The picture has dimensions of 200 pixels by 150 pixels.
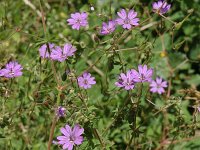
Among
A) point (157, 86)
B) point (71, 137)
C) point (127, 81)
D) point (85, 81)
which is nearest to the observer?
Result: point (71, 137)

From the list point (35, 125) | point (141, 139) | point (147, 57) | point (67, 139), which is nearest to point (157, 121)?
→ point (141, 139)

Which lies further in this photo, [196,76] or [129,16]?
[196,76]

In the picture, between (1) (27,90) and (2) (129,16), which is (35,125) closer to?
(1) (27,90)

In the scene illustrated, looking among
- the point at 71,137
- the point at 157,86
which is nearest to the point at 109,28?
the point at 71,137

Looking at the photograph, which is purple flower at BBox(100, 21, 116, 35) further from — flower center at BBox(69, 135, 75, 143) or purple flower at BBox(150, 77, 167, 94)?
purple flower at BBox(150, 77, 167, 94)

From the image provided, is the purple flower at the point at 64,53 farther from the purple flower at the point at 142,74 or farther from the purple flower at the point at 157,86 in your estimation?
the purple flower at the point at 157,86

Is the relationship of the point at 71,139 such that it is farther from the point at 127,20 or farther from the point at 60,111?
the point at 127,20

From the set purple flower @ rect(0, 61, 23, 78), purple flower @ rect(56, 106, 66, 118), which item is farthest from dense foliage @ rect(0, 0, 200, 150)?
purple flower @ rect(0, 61, 23, 78)

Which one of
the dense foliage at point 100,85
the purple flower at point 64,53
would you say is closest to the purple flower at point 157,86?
the dense foliage at point 100,85
